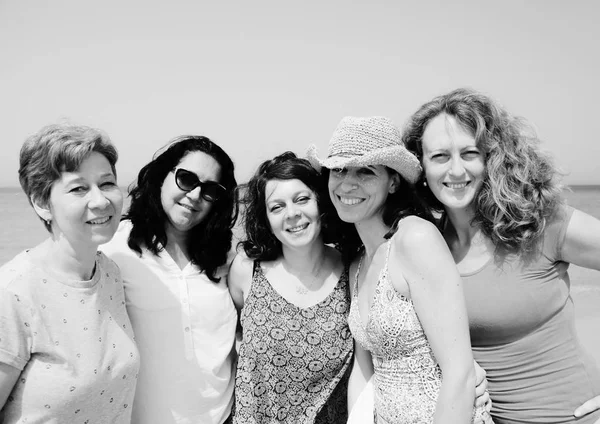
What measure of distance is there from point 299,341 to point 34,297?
1776 millimetres

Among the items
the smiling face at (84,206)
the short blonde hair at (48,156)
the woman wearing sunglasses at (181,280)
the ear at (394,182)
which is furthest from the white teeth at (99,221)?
the ear at (394,182)

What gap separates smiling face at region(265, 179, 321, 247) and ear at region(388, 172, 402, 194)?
0.64m

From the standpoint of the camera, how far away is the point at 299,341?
3.29 meters

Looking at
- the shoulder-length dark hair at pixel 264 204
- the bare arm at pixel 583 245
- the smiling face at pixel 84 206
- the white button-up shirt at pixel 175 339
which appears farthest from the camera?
the shoulder-length dark hair at pixel 264 204

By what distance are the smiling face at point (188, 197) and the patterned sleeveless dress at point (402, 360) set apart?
165 cm

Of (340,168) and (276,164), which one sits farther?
(276,164)

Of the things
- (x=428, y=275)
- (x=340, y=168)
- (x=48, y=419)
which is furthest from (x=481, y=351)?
(x=48, y=419)

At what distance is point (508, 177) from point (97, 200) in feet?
8.36

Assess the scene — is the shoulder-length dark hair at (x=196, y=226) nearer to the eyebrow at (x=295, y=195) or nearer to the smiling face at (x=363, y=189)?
the eyebrow at (x=295, y=195)

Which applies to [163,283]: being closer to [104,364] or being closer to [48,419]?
[104,364]

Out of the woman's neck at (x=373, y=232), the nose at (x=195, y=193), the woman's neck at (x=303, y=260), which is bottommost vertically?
the woman's neck at (x=303, y=260)

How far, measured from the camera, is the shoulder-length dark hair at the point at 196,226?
357 centimetres

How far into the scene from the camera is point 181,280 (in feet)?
11.2

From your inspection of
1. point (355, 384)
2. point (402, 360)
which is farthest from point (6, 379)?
point (355, 384)
